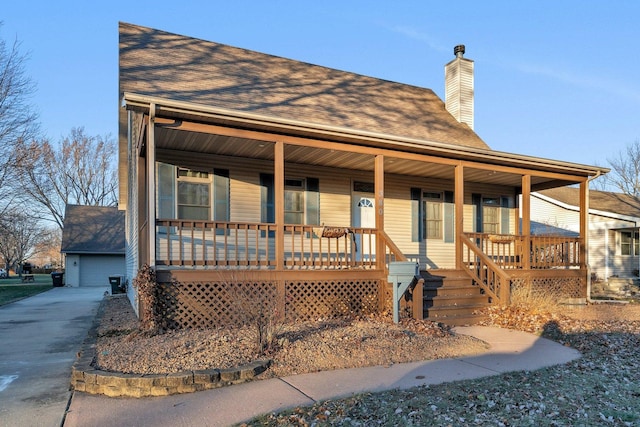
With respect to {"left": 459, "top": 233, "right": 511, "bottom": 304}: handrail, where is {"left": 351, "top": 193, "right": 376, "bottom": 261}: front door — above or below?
above

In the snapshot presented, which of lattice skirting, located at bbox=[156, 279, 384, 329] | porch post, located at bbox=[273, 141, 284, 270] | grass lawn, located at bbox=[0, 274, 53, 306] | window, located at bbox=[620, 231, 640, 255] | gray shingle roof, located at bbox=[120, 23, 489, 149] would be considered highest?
gray shingle roof, located at bbox=[120, 23, 489, 149]

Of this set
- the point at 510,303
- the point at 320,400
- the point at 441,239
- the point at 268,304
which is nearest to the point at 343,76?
the point at 441,239

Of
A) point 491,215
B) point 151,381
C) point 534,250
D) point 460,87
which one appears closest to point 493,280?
point 534,250

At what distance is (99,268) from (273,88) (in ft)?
70.7

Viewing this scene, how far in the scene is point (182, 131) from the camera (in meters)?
8.78

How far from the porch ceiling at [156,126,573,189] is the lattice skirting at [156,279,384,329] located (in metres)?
2.71

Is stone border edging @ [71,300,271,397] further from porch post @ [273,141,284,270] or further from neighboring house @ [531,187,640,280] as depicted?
neighboring house @ [531,187,640,280]

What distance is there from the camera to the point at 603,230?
22734 millimetres

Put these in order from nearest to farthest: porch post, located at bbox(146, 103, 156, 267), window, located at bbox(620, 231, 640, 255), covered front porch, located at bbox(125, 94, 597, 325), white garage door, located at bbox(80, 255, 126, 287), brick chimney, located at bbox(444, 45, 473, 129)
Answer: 1. porch post, located at bbox(146, 103, 156, 267)
2. covered front porch, located at bbox(125, 94, 597, 325)
3. brick chimney, located at bbox(444, 45, 473, 129)
4. window, located at bbox(620, 231, 640, 255)
5. white garage door, located at bbox(80, 255, 126, 287)

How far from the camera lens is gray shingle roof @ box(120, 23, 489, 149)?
34.3 feet

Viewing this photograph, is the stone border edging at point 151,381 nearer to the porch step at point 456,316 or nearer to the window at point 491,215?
the porch step at point 456,316

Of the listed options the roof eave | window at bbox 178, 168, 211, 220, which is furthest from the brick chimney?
window at bbox 178, 168, 211, 220

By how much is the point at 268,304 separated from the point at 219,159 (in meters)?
4.55

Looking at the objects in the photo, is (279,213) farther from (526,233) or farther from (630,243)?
(630,243)
